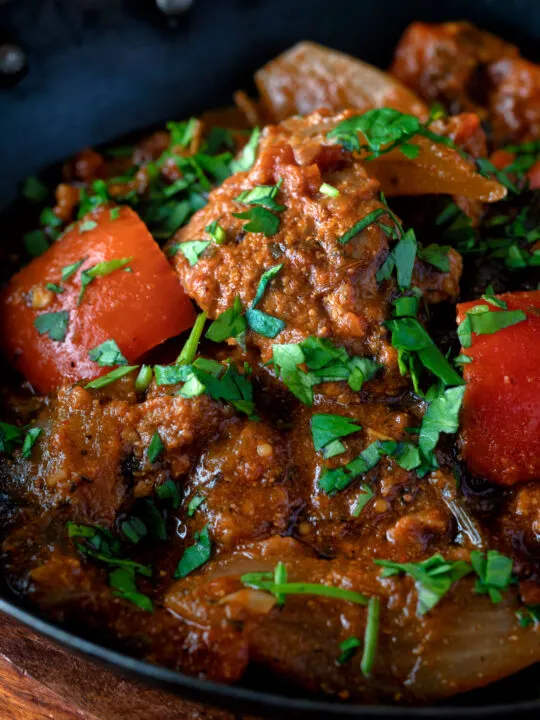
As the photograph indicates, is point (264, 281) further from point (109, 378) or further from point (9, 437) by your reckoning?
point (9, 437)

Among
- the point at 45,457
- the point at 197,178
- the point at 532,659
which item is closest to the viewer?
the point at 532,659

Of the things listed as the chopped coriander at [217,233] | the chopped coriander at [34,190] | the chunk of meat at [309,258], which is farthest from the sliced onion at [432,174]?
the chopped coriander at [34,190]

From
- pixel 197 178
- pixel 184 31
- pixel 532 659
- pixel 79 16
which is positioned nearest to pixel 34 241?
pixel 197 178

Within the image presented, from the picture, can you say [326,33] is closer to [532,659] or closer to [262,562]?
[262,562]

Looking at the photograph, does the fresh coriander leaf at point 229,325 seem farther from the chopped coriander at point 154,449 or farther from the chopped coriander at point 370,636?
the chopped coriander at point 370,636

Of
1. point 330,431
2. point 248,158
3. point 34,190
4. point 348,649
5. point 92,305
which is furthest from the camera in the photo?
point 34,190

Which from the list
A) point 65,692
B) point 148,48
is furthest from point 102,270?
point 148,48
